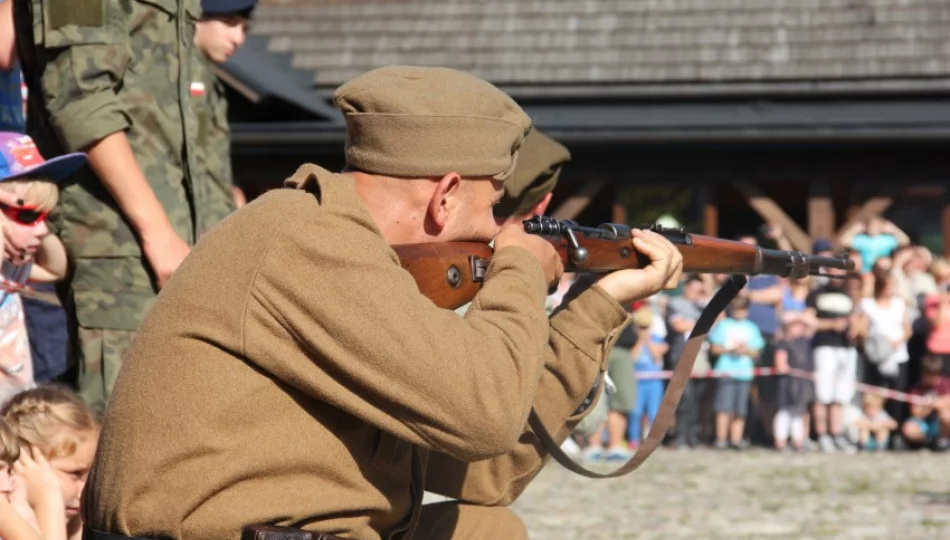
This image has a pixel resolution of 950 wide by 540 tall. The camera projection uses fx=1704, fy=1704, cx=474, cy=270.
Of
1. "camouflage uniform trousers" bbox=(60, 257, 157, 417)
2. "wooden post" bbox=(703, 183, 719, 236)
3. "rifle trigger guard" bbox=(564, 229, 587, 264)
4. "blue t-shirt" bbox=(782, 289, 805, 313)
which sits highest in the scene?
"rifle trigger guard" bbox=(564, 229, 587, 264)

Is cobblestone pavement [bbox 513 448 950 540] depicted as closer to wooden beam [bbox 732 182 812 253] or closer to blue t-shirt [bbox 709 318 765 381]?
blue t-shirt [bbox 709 318 765 381]

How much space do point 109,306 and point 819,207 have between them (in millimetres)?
17285

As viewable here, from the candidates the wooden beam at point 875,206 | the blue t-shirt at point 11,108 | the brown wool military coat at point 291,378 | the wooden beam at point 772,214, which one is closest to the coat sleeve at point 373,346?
the brown wool military coat at point 291,378

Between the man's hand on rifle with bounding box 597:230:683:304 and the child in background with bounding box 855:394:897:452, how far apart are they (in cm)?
1107

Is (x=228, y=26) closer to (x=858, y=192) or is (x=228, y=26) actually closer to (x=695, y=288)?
(x=695, y=288)

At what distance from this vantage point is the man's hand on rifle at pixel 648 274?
4055mm

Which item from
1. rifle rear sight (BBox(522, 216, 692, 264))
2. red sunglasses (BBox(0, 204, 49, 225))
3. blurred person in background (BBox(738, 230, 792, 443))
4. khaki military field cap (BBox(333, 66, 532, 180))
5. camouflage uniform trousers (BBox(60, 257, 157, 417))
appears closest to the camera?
khaki military field cap (BBox(333, 66, 532, 180))

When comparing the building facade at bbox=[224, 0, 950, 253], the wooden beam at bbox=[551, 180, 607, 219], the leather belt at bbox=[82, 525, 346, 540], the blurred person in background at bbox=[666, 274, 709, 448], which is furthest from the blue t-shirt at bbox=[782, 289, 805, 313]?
the leather belt at bbox=[82, 525, 346, 540]

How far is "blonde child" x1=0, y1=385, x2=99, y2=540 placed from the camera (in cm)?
456

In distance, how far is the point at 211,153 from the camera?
505 centimetres

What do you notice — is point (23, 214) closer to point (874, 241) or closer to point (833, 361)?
point (833, 361)

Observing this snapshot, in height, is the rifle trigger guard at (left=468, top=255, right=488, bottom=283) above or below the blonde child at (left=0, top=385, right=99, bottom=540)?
above

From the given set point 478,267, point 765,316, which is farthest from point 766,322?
point 478,267

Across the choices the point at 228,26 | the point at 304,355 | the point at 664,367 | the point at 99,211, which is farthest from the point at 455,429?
the point at 664,367
